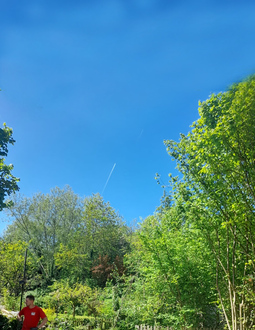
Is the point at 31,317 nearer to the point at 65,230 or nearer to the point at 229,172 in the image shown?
the point at 229,172

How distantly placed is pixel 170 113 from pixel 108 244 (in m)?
17.9

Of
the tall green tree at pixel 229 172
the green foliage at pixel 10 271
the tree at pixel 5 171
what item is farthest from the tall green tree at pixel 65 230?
the tall green tree at pixel 229 172

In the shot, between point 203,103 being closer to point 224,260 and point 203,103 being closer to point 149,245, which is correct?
point 224,260

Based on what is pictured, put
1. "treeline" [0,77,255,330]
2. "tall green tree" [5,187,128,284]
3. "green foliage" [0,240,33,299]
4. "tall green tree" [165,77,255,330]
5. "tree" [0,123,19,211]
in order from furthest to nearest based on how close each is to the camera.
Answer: "tall green tree" [5,187,128,284], "green foliage" [0,240,33,299], "tree" [0,123,19,211], "treeline" [0,77,255,330], "tall green tree" [165,77,255,330]

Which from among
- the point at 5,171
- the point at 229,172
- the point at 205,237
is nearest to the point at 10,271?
the point at 5,171

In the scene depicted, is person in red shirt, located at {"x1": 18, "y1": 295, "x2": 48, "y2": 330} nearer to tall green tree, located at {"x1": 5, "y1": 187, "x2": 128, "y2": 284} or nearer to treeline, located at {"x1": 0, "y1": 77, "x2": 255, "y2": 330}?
treeline, located at {"x1": 0, "y1": 77, "x2": 255, "y2": 330}

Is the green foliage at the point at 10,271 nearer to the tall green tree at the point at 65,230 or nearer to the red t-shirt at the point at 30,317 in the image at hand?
the tall green tree at the point at 65,230

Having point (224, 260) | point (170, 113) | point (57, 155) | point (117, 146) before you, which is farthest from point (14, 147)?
point (224, 260)

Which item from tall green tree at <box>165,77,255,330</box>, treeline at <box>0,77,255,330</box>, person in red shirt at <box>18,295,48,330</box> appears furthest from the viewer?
person in red shirt at <box>18,295,48,330</box>

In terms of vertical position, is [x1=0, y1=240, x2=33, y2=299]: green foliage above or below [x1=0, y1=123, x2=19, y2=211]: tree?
below

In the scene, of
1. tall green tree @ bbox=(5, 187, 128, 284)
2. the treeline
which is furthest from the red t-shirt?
tall green tree @ bbox=(5, 187, 128, 284)

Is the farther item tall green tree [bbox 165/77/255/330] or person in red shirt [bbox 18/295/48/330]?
person in red shirt [bbox 18/295/48/330]

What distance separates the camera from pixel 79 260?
61.5ft

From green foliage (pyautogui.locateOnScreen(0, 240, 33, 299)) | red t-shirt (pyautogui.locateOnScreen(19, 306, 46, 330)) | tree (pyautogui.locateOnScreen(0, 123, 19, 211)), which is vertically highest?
tree (pyautogui.locateOnScreen(0, 123, 19, 211))
